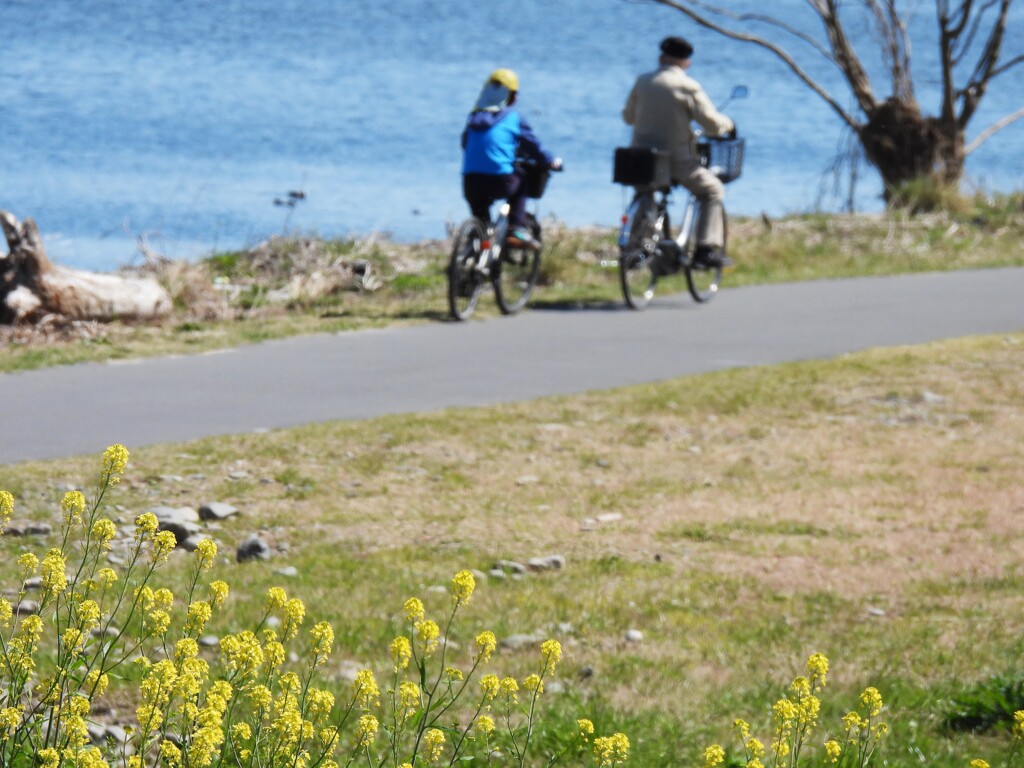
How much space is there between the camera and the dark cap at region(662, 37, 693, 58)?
44.1ft

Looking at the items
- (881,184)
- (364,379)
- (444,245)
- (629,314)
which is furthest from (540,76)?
(364,379)

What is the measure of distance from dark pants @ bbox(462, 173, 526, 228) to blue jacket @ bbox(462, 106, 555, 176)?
64 mm

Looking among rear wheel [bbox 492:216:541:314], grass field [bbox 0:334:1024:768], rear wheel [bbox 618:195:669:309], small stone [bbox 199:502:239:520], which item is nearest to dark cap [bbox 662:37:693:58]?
rear wheel [bbox 618:195:669:309]

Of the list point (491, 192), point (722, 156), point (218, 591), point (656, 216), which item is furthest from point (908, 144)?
point (218, 591)

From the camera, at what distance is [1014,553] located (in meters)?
6.96

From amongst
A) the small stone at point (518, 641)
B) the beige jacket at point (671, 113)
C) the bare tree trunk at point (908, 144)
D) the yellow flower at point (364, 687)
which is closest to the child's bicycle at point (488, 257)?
the beige jacket at point (671, 113)

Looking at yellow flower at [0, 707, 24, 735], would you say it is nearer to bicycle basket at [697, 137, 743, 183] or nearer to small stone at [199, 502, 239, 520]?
small stone at [199, 502, 239, 520]

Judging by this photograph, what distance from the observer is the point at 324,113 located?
3266 centimetres

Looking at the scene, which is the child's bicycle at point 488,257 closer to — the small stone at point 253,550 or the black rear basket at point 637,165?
the black rear basket at point 637,165

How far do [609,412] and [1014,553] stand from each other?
9.59ft

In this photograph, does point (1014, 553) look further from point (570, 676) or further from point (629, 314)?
point (629, 314)

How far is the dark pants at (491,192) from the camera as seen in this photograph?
42.8 feet

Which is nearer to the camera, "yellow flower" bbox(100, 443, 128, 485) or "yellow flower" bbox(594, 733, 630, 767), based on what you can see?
"yellow flower" bbox(594, 733, 630, 767)

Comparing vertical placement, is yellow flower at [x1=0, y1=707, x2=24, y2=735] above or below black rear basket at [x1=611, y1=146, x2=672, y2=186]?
below
